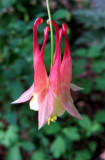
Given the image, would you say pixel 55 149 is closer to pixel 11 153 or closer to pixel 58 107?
pixel 11 153

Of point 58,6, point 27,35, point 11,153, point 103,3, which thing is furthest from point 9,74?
point 103,3

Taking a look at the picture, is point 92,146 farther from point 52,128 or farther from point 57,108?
point 57,108

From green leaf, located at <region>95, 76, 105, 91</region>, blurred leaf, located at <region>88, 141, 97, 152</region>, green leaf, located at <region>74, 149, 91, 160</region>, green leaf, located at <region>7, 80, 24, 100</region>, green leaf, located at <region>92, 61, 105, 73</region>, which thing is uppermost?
green leaf, located at <region>7, 80, 24, 100</region>

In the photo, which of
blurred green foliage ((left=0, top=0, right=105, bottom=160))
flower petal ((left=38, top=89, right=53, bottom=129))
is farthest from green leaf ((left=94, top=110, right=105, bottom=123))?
flower petal ((left=38, top=89, right=53, bottom=129))

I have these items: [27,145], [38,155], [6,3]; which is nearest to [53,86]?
[6,3]

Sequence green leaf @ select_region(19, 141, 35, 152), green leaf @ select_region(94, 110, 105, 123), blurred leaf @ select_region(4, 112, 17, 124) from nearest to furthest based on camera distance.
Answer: green leaf @ select_region(19, 141, 35, 152)
blurred leaf @ select_region(4, 112, 17, 124)
green leaf @ select_region(94, 110, 105, 123)

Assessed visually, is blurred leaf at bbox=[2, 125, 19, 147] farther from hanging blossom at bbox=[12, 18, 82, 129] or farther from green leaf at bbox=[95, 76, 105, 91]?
hanging blossom at bbox=[12, 18, 82, 129]

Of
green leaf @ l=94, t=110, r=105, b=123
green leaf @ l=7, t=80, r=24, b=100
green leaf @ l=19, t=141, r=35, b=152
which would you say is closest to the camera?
green leaf @ l=7, t=80, r=24, b=100

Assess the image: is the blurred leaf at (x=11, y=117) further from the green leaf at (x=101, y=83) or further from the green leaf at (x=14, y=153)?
the green leaf at (x=101, y=83)
